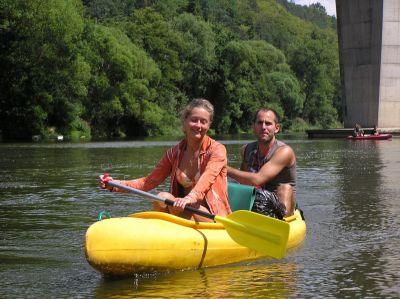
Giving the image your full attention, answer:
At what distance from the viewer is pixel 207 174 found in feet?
21.1

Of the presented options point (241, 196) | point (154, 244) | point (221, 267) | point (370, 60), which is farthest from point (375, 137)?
point (154, 244)

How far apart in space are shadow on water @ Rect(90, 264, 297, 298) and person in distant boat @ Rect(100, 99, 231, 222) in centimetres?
55

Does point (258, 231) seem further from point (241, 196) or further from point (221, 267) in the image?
point (241, 196)

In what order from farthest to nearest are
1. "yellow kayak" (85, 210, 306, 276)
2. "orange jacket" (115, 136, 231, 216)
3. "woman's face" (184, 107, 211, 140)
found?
"orange jacket" (115, 136, 231, 216) → "woman's face" (184, 107, 211, 140) → "yellow kayak" (85, 210, 306, 276)

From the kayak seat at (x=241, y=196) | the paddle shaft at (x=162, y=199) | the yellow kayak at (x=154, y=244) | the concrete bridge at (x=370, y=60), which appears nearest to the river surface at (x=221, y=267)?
the yellow kayak at (x=154, y=244)

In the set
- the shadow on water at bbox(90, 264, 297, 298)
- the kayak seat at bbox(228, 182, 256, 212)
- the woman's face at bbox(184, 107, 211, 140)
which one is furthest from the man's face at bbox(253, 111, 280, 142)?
the shadow on water at bbox(90, 264, 297, 298)

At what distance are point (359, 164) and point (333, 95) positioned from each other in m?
70.2

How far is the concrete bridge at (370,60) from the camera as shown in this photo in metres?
40.2

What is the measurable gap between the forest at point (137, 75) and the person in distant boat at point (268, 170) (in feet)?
125

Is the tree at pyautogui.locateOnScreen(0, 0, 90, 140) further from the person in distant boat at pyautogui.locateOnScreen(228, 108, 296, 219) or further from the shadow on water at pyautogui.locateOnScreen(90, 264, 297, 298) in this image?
the shadow on water at pyautogui.locateOnScreen(90, 264, 297, 298)

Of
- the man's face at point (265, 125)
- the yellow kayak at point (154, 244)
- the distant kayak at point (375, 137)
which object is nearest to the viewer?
the yellow kayak at point (154, 244)

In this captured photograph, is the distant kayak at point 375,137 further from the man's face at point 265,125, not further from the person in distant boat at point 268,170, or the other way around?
the man's face at point 265,125

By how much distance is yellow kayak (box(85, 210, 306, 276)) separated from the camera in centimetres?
585

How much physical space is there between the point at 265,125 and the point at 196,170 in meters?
1.22
